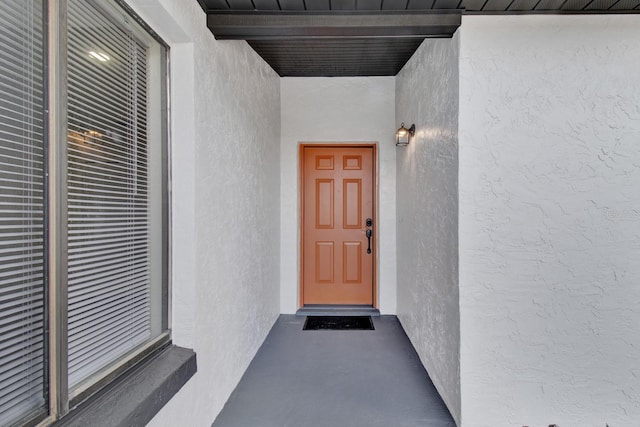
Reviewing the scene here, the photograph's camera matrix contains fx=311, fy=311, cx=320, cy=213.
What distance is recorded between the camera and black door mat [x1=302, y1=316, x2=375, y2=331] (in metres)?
3.01

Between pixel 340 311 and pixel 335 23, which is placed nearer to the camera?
pixel 335 23

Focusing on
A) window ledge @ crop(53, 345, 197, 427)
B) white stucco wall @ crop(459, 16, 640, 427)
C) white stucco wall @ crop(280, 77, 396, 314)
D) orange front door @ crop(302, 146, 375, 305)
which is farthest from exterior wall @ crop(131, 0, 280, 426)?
white stucco wall @ crop(459, 16, 640, 427)

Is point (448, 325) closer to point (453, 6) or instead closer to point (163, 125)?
point (453, 6)

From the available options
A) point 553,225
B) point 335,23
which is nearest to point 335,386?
point 553,225

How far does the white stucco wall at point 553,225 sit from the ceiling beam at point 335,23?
22 centimetres

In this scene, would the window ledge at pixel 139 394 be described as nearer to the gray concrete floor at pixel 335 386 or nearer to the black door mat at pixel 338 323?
the gray concrete floor at pixel 335 386

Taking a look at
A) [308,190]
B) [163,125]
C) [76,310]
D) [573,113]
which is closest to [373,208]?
[308,190]

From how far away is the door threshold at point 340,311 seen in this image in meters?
3.34

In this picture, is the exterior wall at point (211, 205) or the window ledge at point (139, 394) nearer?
the window ledge at point (139, 394)

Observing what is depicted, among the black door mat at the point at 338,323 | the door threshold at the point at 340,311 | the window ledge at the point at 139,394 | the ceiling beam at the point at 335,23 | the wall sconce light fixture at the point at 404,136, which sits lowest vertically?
the black door mat at the point at 338,323

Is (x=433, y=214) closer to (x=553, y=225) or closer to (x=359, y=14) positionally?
(x=553, y=225)

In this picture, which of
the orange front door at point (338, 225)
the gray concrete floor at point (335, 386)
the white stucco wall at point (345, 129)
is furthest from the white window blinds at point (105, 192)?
the orange front door at point (338, 225)

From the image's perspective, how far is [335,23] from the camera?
1.76 meters

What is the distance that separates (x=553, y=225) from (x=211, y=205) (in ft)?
6.15
